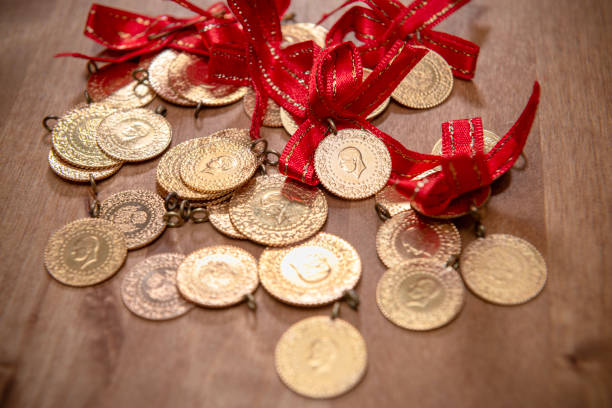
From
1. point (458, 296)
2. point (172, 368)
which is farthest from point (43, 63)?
point (458, 296)

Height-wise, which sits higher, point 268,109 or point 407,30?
point 407,30

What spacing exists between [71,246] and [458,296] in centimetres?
85

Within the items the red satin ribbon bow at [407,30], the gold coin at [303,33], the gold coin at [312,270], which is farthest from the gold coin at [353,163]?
the gold coin at [303,33]

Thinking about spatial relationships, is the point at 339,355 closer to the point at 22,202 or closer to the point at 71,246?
the point at 71,246

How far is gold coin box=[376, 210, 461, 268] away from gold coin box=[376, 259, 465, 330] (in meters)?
0.04

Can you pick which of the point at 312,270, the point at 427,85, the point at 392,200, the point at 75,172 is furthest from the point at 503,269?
the point at 75,172

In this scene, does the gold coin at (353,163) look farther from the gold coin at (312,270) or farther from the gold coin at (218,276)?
the gold coin at (218,276)

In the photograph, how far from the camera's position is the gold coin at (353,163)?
128 centimetres

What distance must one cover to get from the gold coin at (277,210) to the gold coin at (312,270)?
30 mm

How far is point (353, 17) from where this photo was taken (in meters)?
1.64

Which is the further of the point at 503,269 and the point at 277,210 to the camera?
the point at 277,210

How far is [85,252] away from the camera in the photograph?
1.20m

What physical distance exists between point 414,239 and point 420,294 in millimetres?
143

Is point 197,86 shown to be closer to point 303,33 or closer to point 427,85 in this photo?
point 303,33
